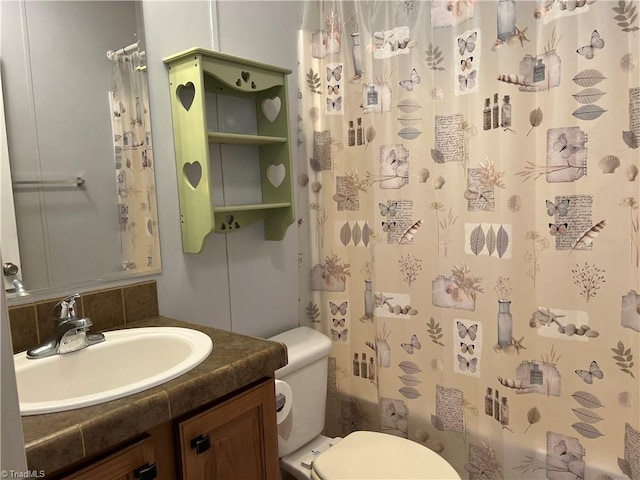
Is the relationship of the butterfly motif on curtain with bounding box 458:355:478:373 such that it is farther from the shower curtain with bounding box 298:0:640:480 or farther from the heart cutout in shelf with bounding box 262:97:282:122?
the heart cutout in shelf with bounding box 262:97:282:122

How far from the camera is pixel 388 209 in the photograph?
5.83ft

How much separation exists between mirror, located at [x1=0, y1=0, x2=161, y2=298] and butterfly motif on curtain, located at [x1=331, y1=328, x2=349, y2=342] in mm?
839

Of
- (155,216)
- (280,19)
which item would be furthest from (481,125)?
(155,216)

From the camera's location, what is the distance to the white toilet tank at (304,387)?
162cm

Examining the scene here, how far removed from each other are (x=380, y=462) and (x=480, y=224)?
83 cm

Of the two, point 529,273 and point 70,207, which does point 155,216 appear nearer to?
point 70,207

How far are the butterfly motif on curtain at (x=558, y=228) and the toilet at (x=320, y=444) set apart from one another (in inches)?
30.9

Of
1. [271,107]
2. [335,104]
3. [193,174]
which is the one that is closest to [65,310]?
[193,174]

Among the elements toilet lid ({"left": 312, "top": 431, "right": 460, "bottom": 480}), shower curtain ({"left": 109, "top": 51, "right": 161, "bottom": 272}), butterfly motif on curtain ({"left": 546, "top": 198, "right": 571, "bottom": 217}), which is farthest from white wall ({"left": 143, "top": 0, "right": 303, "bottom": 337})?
butterfly motif on curtain ({"left": 546, "top": 198, "right": 571, "bottom": 217})

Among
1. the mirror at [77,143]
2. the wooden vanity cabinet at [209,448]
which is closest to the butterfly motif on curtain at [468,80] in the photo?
the mirror at [77,143]

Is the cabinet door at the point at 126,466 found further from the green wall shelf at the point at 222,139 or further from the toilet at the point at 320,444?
the green wall shelf at the point at 222,139

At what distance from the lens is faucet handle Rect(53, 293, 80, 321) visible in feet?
3.79

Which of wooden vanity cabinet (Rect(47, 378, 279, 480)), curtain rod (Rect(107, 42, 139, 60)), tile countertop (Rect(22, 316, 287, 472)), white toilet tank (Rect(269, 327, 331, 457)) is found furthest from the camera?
white toilet tank (Rect(269, 327, 331, 457))

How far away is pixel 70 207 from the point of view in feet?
4.20
